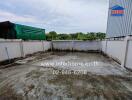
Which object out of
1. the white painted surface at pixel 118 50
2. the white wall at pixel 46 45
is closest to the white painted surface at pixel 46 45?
the white wall at pixel 46 45

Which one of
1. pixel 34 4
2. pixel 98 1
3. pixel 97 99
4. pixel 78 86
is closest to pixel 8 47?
pixel 34 4

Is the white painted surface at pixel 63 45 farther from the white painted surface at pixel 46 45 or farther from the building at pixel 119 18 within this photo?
the building at pixel 119 18

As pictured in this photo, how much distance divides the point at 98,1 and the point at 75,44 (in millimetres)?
5414

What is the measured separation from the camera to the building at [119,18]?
8.15 metres

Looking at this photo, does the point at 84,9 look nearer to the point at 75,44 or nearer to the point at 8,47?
the point at 75,44

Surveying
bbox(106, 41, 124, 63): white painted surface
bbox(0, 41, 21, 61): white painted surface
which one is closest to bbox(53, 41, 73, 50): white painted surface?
bbox(0, 41, 21, 61): white painted surface

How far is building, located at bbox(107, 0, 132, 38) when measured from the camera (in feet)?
26.8

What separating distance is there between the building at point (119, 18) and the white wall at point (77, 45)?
6.76 feet

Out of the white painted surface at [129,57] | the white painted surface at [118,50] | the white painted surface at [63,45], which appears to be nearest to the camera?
the white painted surface at [129,57]

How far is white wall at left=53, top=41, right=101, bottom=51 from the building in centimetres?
206

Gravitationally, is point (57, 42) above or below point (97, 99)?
above

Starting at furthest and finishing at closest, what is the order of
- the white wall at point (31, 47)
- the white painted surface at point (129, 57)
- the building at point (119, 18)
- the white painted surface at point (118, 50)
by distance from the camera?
1. the white wall at point (31, 47)
2. the building at point (119, 18)
3. the white painted surface at point (118, 50)
4. the white painted surface at point (129, 57)

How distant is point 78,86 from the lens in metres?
3.26

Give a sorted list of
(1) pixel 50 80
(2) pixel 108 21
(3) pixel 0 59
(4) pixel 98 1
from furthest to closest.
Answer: (2) pixel 108 21 < (4) pixel 98 1 < (3) pixel 0 59 < (1) pixel 50 80
